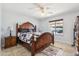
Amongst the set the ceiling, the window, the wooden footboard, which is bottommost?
the wooden footboard

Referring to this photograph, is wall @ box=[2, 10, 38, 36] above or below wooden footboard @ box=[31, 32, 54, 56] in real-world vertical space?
above

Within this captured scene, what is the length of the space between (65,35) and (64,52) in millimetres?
300

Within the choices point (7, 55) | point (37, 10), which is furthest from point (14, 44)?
point (37, 10)

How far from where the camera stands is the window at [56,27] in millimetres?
1648

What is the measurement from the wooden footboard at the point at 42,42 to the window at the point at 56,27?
4.4 inches

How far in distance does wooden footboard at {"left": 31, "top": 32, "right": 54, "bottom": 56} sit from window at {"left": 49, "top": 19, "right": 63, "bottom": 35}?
4.4 inches

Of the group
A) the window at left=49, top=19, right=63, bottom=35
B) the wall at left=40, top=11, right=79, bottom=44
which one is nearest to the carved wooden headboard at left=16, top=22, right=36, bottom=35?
the wall at left=40, top=11, right=79, bottom=44

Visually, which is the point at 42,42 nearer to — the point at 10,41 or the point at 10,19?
the point at 10,41

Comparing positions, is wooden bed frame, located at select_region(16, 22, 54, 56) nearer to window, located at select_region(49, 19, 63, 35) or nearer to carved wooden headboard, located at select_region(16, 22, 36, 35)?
carved wooden headboard, located at select_region(16, 22, 36, 35)

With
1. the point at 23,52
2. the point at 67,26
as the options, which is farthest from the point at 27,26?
the point at 67,26

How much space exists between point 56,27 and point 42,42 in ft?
1.25

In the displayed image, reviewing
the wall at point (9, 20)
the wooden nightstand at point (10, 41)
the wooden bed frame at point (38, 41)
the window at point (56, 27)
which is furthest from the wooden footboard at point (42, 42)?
the wall at point (9, 20)

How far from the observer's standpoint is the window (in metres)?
1.65

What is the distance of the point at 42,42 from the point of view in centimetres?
172
